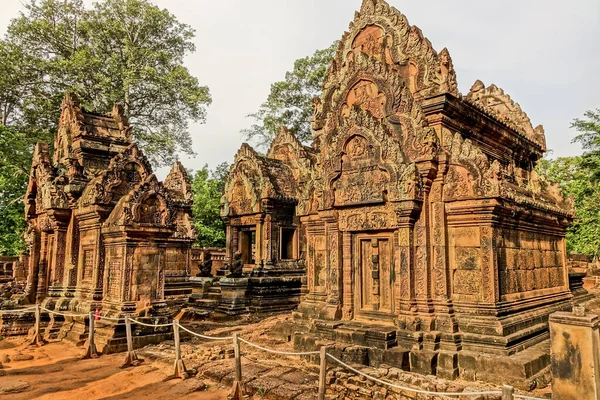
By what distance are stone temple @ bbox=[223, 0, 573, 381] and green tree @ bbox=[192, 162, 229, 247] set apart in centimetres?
2030

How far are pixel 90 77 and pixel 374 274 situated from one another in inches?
934

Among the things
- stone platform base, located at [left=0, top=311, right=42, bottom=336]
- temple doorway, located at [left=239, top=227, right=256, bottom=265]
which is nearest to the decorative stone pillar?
stone platform base, located at [left=0, top=311, right=42, bottom=336]

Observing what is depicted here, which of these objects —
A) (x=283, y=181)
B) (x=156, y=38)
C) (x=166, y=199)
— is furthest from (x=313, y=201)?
(x=156, y=38)

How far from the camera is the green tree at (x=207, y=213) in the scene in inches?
1179

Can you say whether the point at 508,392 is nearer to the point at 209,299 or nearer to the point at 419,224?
the point at 419,224

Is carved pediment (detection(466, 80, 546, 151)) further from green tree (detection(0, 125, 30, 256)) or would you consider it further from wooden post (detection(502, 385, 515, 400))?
green tree (detection(0, 125, 30, 256))

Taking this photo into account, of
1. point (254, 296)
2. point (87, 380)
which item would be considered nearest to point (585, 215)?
point (254, 296)

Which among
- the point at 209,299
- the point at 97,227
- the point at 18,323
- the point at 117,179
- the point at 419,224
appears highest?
the point at 117,179

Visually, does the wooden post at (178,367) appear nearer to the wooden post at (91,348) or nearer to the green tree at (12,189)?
the wooden post at (91,348)

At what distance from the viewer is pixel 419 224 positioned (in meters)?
7.94

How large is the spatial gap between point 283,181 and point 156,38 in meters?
15.9

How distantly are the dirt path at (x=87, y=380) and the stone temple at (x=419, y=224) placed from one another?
8.83 ft

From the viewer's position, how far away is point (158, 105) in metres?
28.6

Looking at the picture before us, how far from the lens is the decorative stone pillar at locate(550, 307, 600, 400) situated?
13.6 ft
